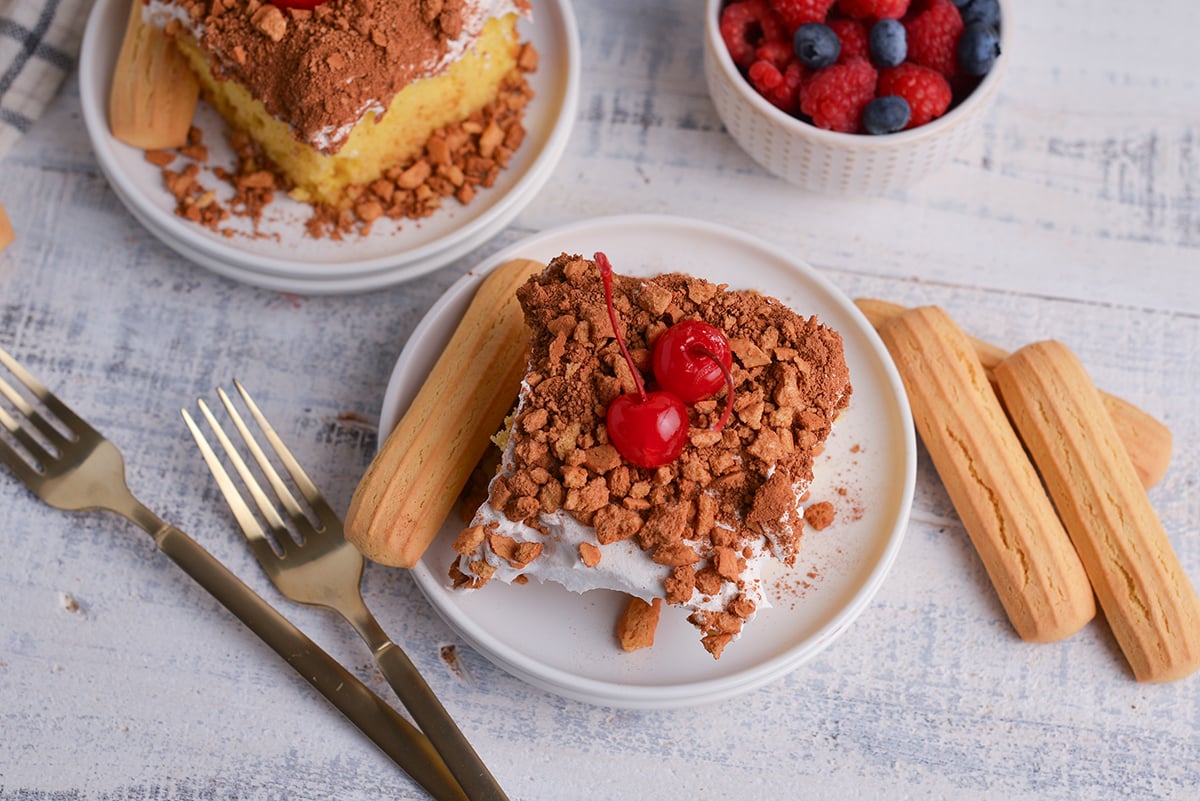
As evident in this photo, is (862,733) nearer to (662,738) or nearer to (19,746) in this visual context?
(662,738)

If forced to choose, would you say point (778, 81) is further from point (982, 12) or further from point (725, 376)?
point (725, 376)

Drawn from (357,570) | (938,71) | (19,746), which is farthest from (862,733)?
(19,746)

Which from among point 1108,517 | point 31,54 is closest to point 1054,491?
point 1108,517

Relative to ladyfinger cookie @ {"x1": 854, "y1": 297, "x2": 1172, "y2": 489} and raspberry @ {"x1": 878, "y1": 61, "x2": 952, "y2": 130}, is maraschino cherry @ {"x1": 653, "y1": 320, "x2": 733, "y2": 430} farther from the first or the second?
raspberry @ {"x1": 878, "y1": 61, "x2": 952, "y2": 130}

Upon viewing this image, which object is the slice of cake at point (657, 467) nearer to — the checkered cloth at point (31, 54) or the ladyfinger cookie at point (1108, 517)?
the ladyfinger cookie at point (1108, 517)

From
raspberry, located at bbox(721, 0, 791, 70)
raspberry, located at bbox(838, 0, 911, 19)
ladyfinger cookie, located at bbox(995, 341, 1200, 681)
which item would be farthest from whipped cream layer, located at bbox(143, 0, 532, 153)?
ladyfinger cookie, located at bbox(995, 341, 1200, 681)
